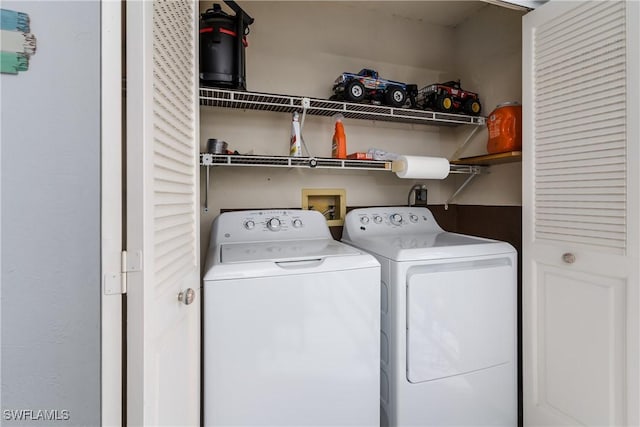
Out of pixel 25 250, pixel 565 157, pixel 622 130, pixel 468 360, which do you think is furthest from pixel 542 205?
pixel 25 250

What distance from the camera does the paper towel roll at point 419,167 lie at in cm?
176

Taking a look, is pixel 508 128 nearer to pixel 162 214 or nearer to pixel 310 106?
pixel 310 106

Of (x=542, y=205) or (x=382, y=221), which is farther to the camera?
(x=382, y=221)

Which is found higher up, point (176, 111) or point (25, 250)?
point (176, 111)

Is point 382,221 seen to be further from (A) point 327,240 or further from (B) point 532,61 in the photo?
(B) point 532,61

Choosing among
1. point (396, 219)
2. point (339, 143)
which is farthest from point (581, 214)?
point (339, 143)

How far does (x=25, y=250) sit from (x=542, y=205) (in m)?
1.96

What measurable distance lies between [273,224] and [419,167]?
0.93 metres

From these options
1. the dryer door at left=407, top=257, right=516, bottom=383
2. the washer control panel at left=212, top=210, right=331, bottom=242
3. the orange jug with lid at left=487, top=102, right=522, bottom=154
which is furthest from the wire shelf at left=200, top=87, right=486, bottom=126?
the dryer door at left=407, top=257, right=516, bottom=383

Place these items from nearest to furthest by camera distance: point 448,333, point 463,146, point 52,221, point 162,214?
point 52,221
point 162,214
point 448,333
point 463,146

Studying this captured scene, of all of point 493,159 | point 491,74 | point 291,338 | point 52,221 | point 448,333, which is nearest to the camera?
point 52,221

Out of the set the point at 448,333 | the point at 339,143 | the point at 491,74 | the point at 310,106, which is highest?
the point at 491,74

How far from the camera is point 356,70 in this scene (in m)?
2.17

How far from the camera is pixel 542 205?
1.51 m
